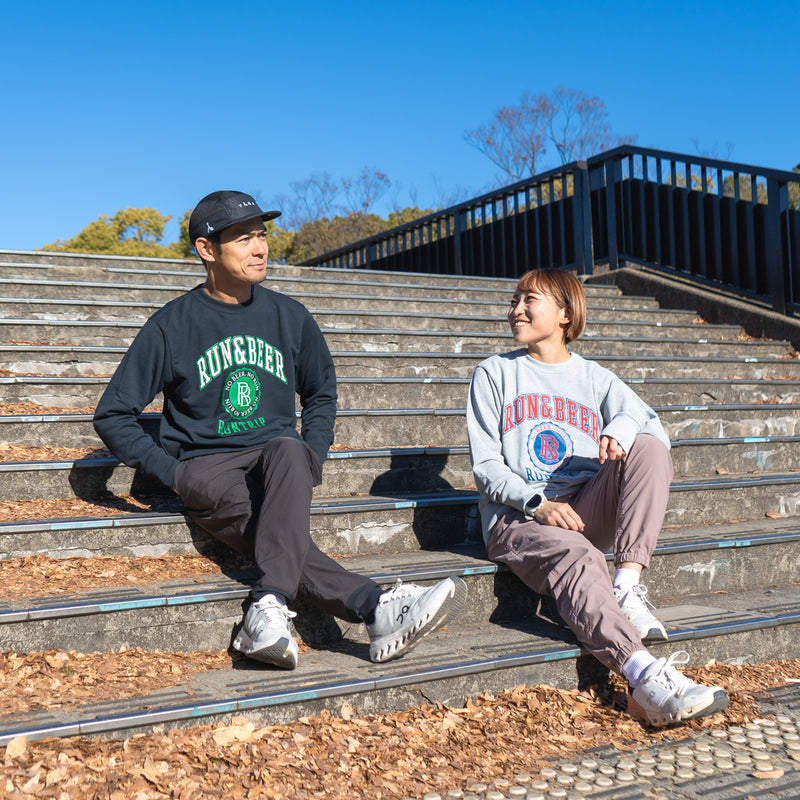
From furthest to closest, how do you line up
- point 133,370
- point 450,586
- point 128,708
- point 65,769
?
point 133,370
point 450,586
point 128,708
point 65,769

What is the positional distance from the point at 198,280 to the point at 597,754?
489 centimetres

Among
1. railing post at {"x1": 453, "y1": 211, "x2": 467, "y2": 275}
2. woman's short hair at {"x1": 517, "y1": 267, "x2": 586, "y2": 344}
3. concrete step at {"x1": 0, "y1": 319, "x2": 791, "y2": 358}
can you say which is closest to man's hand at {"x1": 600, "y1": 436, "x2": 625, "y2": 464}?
woman's short hair at {"x1": 517, "y1": 267, "x2": 586, "y2": 344}

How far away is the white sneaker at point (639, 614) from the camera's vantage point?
2771mm

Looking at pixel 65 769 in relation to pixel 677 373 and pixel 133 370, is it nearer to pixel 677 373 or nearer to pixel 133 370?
pixel 133 370

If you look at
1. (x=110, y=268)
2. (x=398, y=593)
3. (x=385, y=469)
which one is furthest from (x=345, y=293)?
(x=398, y=593)

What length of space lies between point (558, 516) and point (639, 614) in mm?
395

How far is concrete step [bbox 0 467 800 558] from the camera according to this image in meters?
2.93

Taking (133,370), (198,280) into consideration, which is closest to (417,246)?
(198,280)

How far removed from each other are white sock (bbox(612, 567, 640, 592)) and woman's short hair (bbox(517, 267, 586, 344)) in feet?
3.01

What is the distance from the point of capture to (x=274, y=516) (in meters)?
2.73

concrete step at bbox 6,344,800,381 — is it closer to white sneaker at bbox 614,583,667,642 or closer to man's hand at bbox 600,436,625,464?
man's hand at bbox 600,436,625,464

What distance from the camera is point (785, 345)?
652 centimetres

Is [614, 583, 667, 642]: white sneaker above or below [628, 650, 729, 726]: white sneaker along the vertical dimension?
above

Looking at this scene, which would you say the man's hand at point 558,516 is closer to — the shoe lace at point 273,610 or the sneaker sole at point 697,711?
the sneaker sole at point 697,711
